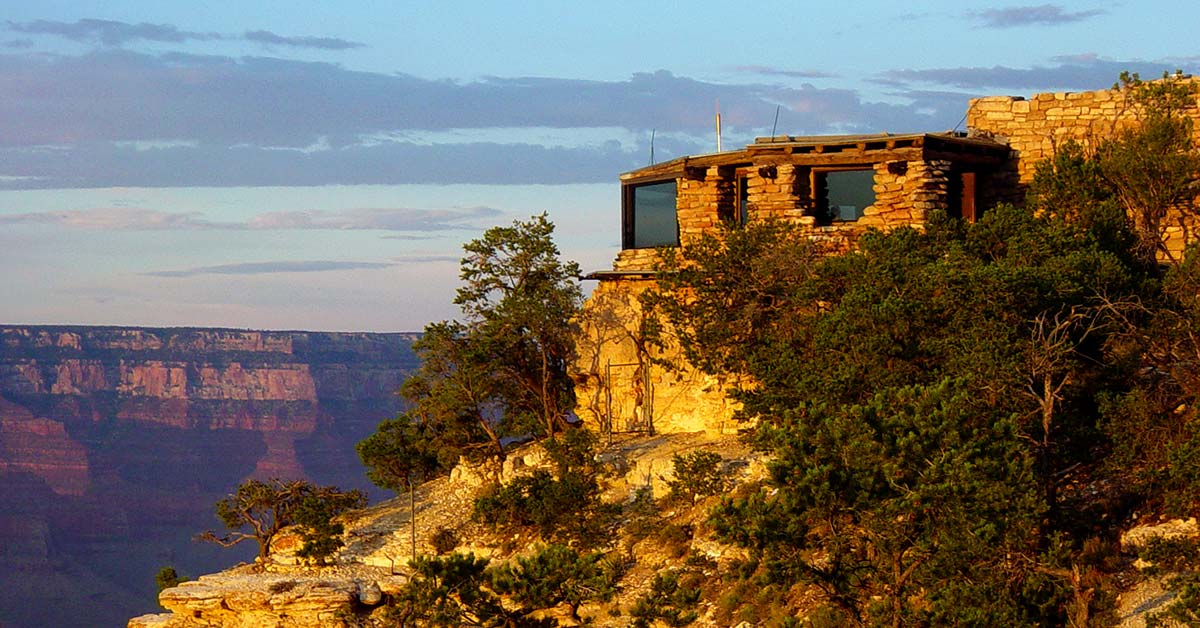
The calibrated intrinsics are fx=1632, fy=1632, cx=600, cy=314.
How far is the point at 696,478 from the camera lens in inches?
1391

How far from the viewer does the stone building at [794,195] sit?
126 feet

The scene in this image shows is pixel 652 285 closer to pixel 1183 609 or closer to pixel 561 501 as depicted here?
pixel 561 501

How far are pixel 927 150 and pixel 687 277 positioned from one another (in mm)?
6385

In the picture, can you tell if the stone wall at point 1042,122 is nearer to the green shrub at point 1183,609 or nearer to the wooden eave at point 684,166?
the wooden eave at point 684,166

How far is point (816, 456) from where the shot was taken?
26531 mm

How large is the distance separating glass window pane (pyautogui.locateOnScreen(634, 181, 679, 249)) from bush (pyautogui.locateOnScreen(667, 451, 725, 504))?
7333mm

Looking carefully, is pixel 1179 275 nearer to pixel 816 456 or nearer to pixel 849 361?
pixel 849 361

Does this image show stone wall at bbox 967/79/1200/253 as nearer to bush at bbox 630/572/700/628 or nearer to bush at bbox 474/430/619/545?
bush at bbox 474/430/619/545

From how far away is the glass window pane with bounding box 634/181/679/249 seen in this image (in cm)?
4156

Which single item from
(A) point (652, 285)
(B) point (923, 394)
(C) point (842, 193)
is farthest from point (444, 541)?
(B) point (923, 394)

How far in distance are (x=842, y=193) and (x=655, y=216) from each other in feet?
16.5

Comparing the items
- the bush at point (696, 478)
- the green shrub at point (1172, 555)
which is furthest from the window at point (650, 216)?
the green shrub at point (1172, 555)

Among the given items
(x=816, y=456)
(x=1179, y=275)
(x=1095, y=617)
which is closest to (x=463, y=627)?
(x=816, y=456)

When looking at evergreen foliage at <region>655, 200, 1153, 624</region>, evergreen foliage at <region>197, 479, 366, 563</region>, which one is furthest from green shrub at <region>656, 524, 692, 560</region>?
evergreen foliage at <region>197, 479, 366, 563</region>
